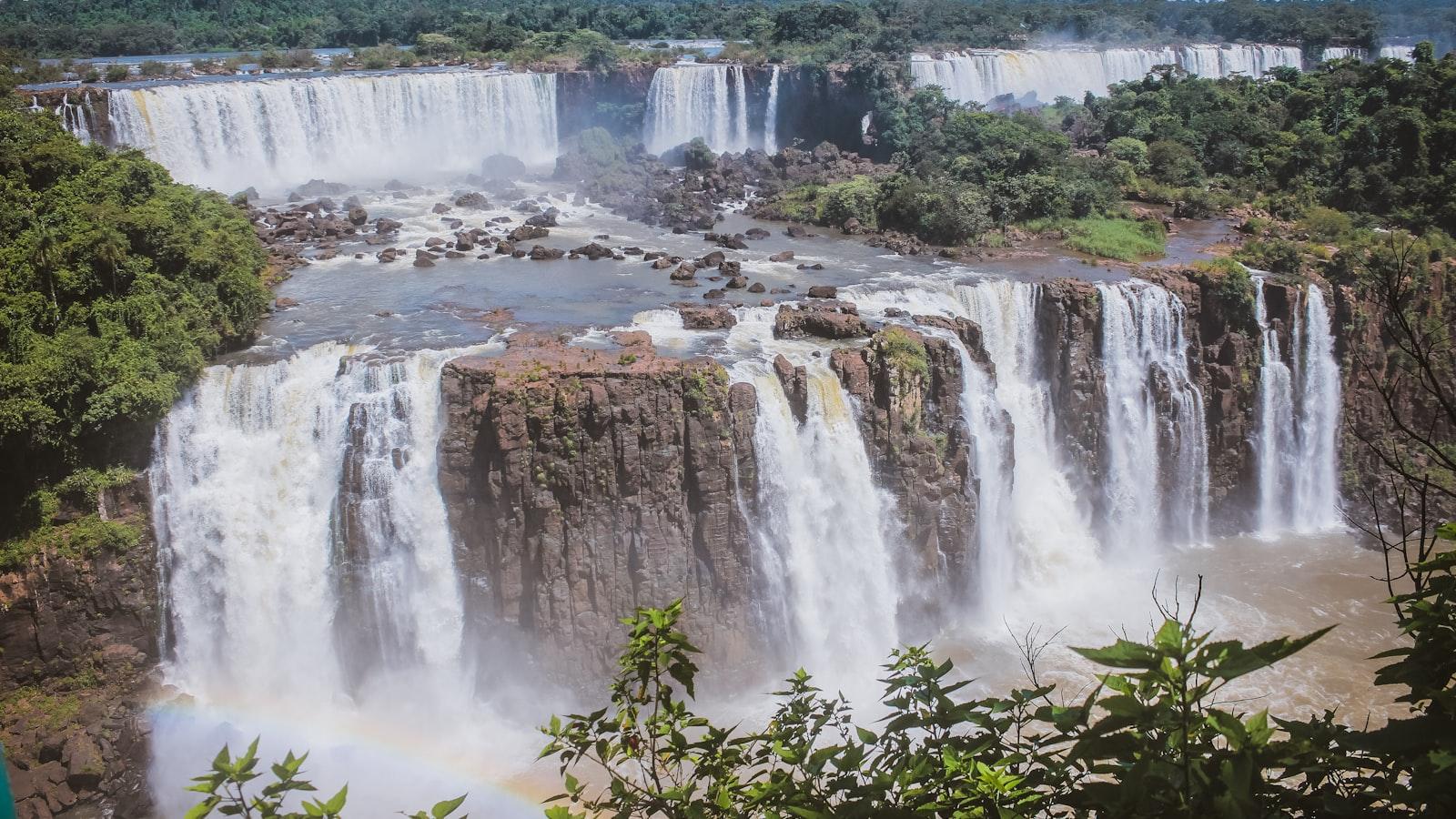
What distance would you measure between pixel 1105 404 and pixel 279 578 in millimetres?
16923

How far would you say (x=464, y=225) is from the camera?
31.4 metres

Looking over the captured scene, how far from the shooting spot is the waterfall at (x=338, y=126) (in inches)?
1336

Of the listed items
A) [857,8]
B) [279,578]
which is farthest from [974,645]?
[857,8]

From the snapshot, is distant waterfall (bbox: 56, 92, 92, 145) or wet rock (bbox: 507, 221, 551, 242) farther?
distant waterfall (bbox: 56, 92, 92, 145)

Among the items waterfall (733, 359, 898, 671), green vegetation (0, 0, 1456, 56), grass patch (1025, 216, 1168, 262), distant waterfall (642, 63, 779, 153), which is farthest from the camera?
green vegetation (0, 0, 1456, 56)

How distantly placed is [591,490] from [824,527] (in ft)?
14.8

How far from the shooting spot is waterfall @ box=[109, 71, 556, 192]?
33938mm

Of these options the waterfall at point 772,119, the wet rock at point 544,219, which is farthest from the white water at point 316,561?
the waterfall at point 772,119

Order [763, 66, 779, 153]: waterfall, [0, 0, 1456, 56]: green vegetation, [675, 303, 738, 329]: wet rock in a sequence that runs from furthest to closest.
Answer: [0, 0, 1456, 56]: green vegetation
[763, 66, 779, 153]: waterfall
[675, 303, 738, 329]: wet rock

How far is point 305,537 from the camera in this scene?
17297 mm

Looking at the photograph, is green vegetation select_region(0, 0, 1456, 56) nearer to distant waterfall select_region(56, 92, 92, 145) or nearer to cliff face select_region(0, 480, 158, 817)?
distant waterfall select_region(56, 92, 92, 145)

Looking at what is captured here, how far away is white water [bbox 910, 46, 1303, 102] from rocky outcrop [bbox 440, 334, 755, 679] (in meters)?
33.5

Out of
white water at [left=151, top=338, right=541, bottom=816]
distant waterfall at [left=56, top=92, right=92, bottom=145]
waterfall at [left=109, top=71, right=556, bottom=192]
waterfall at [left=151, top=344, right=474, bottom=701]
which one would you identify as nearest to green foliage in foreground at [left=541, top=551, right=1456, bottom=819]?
white water at [left=151, top=338, right=541, bottom=816]

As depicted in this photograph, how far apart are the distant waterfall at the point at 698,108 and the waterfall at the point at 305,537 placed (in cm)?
3023
